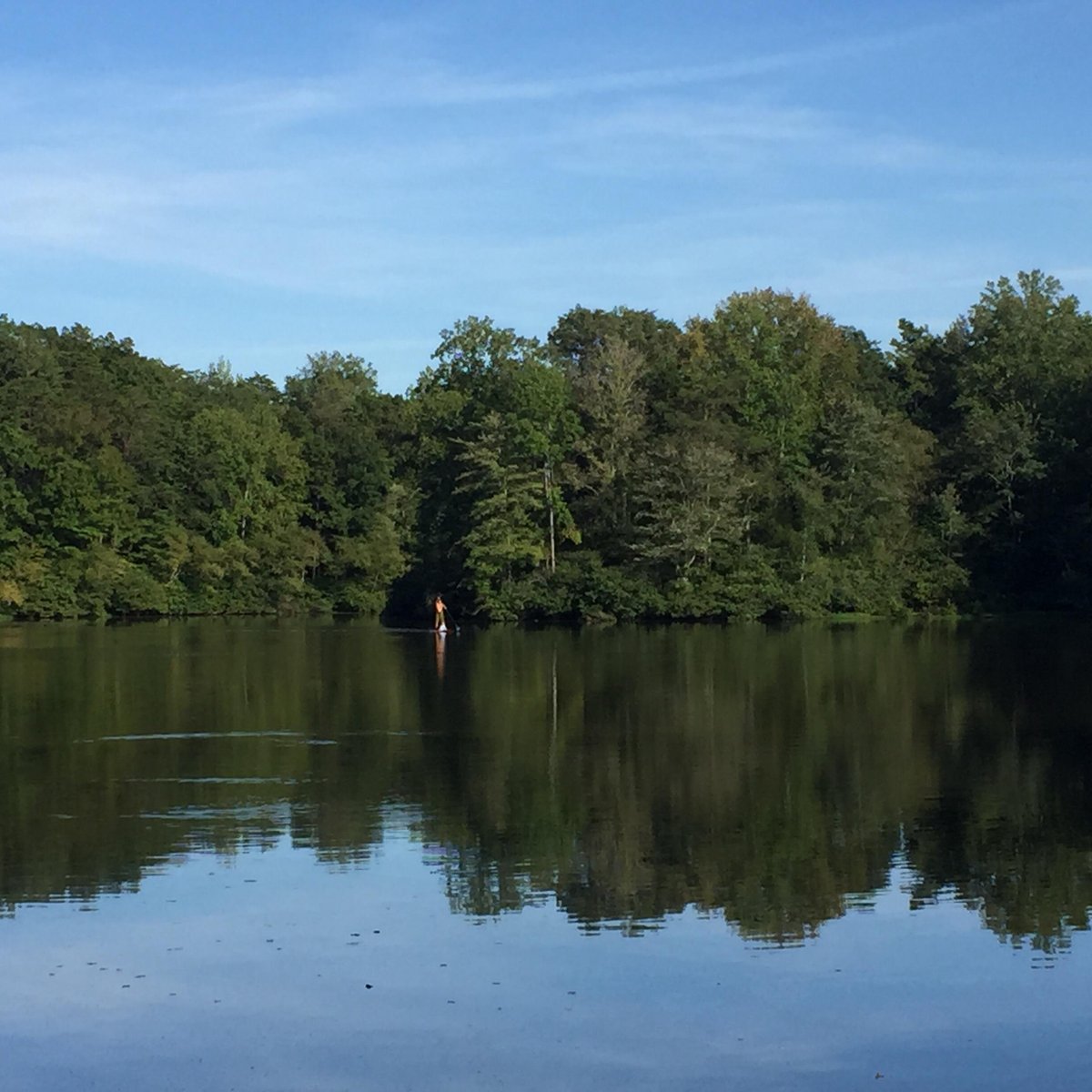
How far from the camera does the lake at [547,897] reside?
7.59 metres

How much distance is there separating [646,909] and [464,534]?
180 ft

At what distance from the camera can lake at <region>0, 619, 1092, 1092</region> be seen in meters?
7.59

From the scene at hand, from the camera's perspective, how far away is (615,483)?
64.1 meters

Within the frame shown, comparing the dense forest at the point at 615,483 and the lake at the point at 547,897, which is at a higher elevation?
the dense forest at the point at 615,483

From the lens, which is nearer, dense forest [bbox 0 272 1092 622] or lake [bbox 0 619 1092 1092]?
lake [bbox 0 619 1092 1092]

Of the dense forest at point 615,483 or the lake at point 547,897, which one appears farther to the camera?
the dense forest at point 615,483

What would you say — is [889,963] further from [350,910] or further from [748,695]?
[748,695]

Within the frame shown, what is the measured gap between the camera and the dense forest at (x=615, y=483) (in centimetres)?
6191

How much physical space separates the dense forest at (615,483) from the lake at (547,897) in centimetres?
3735

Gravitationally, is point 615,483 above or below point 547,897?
above

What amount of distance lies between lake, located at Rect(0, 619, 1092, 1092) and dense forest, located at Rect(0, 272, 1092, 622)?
37347 mm

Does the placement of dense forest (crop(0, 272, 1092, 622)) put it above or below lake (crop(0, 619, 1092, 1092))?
above

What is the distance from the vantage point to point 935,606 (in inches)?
2542

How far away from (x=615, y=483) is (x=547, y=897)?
5342 centimetres
